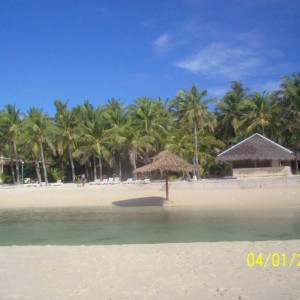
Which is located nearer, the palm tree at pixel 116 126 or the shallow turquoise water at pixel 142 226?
the shallow turquoise water at pixel 142 226

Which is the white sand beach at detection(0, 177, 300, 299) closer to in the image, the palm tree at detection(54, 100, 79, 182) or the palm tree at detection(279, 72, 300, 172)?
the palm tree at detection(279, 72, 300, 172)

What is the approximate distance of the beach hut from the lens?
27.4 meters

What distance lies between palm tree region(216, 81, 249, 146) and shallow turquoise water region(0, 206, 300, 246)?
66.1ft

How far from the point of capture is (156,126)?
33281 mm

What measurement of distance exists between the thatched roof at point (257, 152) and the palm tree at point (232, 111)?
6009 mm

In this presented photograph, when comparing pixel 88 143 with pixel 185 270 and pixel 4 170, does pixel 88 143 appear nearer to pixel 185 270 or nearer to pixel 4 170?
pixel 4 170

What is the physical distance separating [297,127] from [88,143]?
1791 centimetres

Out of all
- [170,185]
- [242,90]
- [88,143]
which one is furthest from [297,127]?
[88,143]

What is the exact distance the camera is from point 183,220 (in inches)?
566

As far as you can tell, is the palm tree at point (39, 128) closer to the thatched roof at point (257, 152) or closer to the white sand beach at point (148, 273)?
the thatched roof at point (257, 152)

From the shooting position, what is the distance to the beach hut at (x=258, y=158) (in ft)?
89.8
